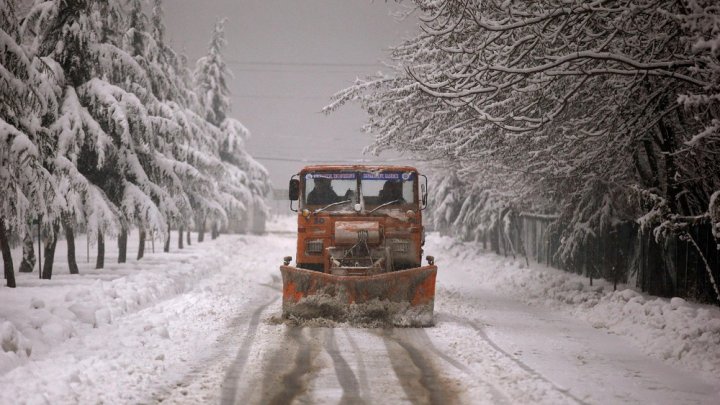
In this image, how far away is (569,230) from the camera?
2061cm

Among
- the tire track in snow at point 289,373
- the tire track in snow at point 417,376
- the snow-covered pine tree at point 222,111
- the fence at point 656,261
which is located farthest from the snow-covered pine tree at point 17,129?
the snow-covered pine tree at point 222,111

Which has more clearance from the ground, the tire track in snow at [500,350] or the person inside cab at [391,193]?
the person inside cab at [391,193]

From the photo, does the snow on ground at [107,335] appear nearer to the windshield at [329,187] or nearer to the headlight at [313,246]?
the headlight at [313,246]

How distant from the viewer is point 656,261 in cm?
1517

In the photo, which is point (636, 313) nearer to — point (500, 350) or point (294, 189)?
point (500, 350)

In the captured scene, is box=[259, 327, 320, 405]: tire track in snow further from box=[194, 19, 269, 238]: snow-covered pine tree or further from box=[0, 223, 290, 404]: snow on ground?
box=[194, 19, 269, 238]: snow-covered pine tree

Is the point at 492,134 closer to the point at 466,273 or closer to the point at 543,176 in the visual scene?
the point at 543,176

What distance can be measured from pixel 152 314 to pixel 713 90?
30.4 feet

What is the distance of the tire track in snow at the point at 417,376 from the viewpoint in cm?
677

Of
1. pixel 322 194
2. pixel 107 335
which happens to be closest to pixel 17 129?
pixel 107 335

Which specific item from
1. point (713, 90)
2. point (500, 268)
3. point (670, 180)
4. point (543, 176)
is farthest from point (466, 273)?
point (713, 90)

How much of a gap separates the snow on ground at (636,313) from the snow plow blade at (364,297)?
341 cm

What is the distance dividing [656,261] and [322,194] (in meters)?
7.91

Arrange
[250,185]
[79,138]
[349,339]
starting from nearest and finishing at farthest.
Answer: [349,339], [79,138], [250,185]
